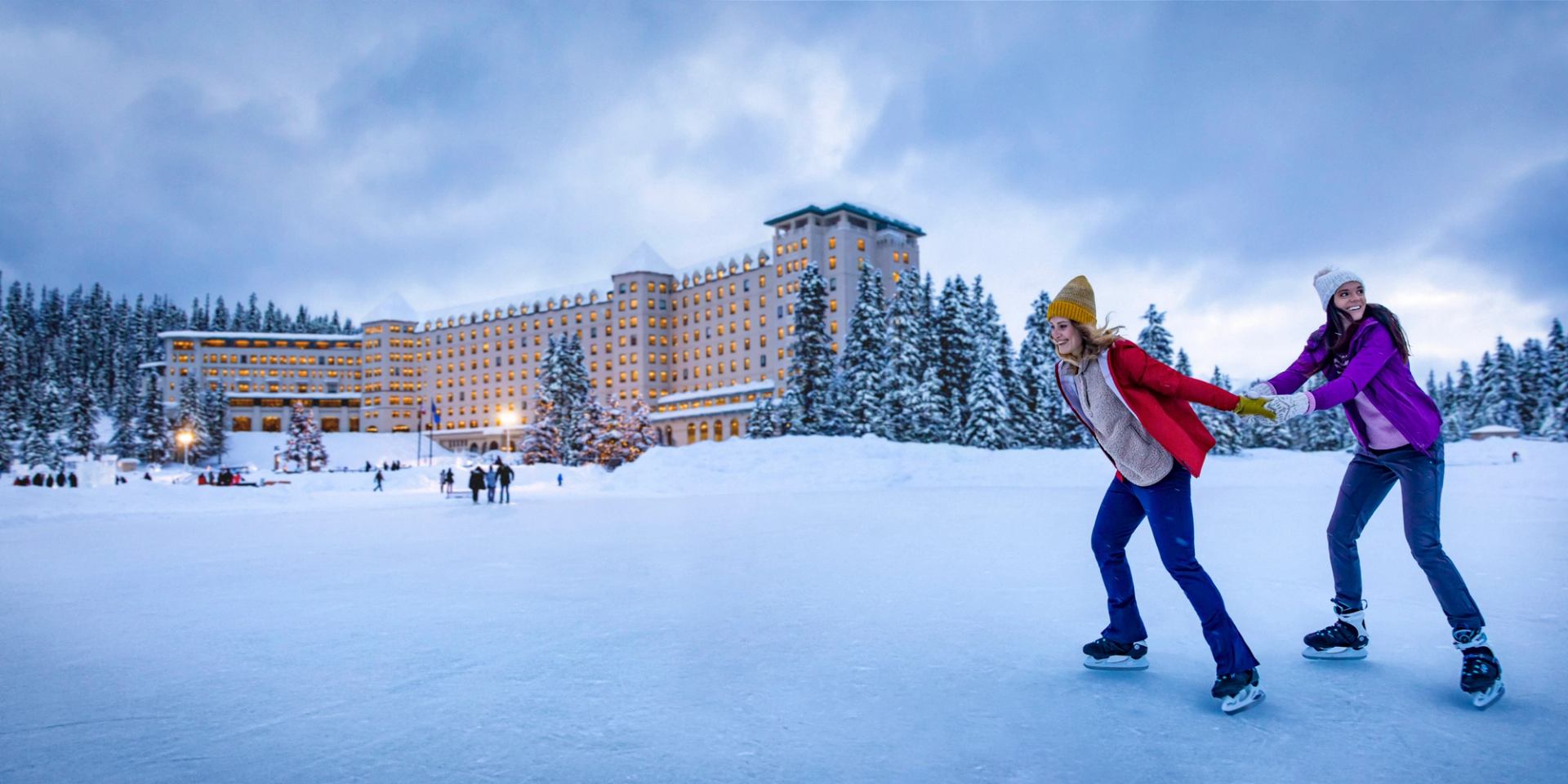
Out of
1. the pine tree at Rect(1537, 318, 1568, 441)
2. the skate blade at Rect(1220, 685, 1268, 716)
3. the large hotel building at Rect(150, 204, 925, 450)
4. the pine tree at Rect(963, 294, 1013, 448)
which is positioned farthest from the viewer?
the large hotel building at Rect(150, 204, 925, 450)

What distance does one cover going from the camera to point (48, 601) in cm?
631

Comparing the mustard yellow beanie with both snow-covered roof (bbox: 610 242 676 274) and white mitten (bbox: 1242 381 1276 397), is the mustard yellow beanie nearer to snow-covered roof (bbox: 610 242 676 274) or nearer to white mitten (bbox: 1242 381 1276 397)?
white mitten (bbox: 1242 381 1276 397)

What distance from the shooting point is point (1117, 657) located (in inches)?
157

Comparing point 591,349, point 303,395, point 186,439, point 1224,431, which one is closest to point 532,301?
point 591,349

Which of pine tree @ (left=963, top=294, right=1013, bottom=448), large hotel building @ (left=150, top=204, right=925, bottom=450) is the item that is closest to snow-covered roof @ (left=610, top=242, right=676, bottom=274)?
large hotel building @ (left=150, top=204, right=925, bottom=450)

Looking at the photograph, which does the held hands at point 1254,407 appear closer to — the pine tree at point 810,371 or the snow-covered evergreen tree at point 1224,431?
the pine tree at point 810,371

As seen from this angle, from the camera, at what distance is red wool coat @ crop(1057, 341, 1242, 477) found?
3533 mm

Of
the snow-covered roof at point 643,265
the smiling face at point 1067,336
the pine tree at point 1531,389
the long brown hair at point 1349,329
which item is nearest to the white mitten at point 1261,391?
the long brown hair at point 1349,329

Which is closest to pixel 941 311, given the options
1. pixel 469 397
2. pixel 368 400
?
pixel 469 397

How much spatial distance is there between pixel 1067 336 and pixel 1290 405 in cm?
100

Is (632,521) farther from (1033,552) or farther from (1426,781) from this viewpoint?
(1426,781)

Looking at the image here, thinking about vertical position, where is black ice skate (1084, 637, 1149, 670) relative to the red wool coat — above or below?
below

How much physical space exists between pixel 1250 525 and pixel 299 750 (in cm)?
1171

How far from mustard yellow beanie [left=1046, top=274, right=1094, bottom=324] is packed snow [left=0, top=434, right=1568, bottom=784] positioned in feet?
5.58
